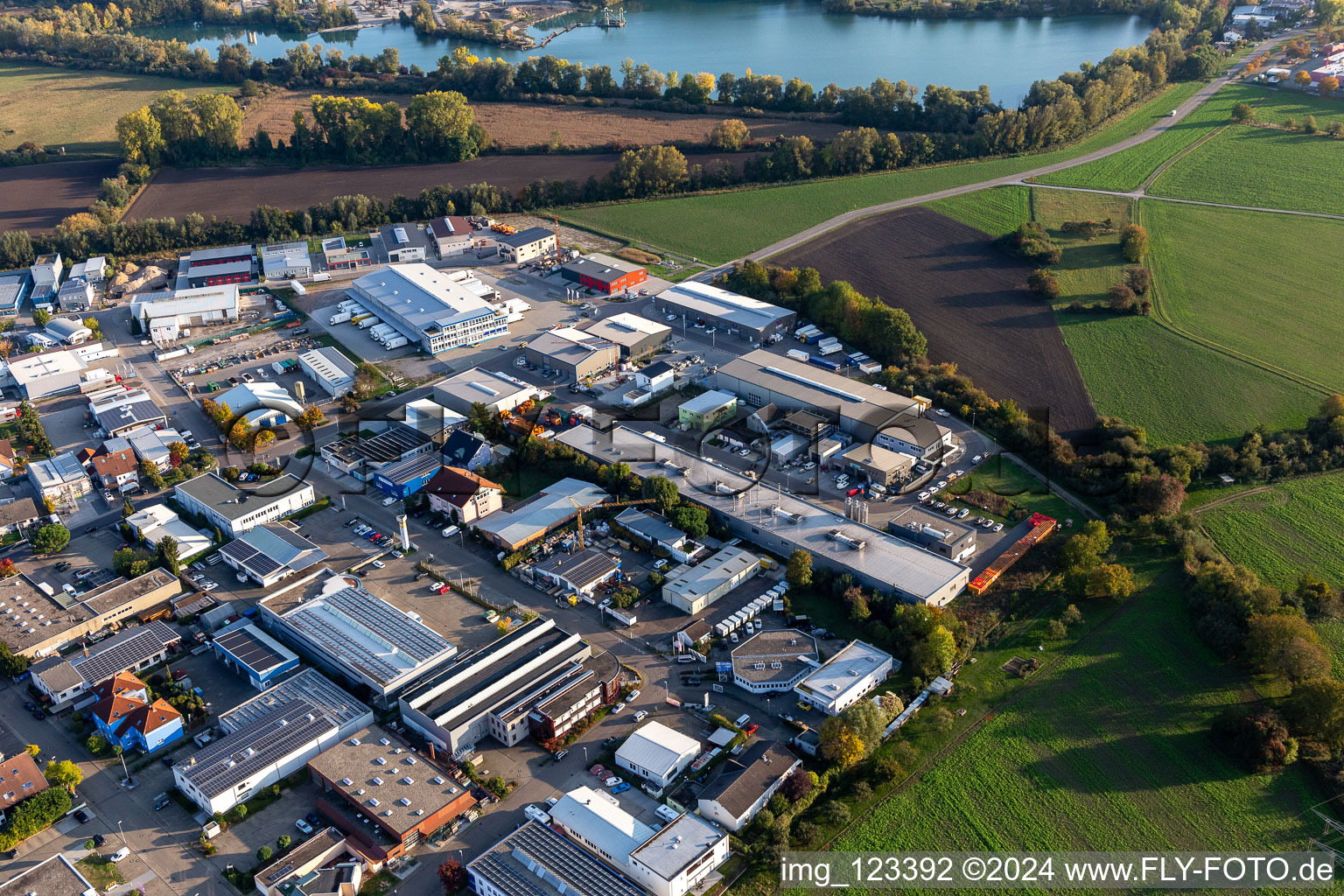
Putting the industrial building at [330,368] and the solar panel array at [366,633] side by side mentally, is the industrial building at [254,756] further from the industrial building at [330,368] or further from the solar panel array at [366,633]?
the industrial building at [330,368]

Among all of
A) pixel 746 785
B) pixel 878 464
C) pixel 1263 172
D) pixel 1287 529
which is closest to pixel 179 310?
pixel 878 464

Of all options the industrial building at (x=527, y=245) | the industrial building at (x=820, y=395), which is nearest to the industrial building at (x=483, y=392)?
the industrial building at (x=820, y=395)

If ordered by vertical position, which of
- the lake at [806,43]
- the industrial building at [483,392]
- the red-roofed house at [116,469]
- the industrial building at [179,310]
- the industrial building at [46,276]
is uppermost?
the lake at [806,43]

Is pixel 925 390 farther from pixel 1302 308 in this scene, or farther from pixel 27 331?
pixel 27 331

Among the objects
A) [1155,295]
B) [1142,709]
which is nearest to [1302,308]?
[1155,295]

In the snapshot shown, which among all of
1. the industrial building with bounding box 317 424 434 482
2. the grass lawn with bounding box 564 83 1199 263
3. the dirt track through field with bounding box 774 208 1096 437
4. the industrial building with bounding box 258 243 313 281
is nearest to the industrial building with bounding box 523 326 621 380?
the industrial building with bounding box 317 424 434 482

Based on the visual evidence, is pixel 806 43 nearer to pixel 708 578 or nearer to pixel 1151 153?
pixel 1151 153

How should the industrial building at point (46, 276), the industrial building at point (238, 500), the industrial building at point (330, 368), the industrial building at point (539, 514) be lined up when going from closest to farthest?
the industrial building at point (539, 514), the industrial building at point (238, 500), the industrial building at point (330, 368), the industrial building at point (46, 276)

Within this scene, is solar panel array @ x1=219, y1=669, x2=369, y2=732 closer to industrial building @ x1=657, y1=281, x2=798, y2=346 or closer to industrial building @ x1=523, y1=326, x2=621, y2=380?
industrial building @ x1=523, y1=326, x2=621, y2=380
